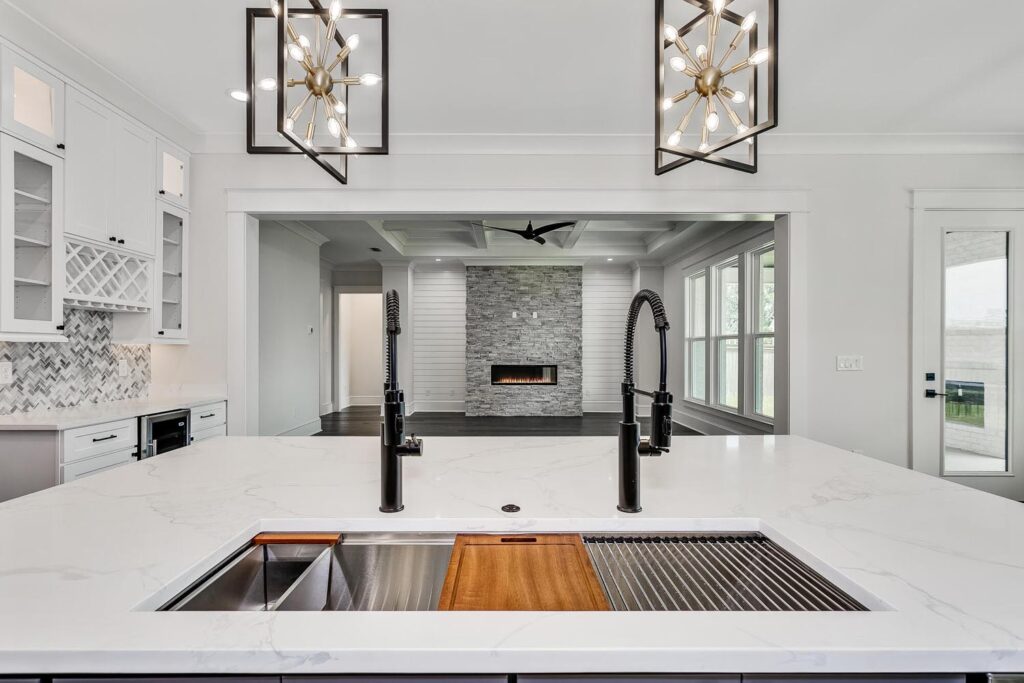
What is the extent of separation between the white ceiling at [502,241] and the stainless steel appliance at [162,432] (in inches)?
116

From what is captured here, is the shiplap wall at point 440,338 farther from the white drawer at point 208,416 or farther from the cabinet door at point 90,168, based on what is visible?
the cabinet door at point 90,168

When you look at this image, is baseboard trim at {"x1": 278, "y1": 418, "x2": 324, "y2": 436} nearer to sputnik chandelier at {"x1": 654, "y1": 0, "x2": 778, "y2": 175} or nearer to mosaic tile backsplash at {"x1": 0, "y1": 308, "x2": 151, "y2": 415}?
mosaic tile backsplash at {"x1": 0, "y1": 308, "x2": 151, "y2": 415}

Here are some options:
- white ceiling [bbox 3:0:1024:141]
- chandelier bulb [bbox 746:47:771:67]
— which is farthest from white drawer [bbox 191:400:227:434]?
chandelier bulb [bbox 746:47:771:67]

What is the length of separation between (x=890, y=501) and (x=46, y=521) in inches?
71.1

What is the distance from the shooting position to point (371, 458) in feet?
4.97

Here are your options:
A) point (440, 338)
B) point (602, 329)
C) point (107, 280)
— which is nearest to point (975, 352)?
point (602, 329)

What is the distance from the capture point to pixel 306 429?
5.56 meters

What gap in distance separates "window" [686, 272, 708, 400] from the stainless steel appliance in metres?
5.59

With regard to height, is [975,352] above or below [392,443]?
above

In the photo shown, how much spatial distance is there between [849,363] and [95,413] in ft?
15.8

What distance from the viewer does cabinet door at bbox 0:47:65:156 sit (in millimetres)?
2244

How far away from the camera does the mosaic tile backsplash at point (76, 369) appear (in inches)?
103

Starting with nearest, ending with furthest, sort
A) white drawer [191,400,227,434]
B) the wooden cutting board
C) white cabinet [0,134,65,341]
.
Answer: the wooden cutting board
white cabinet [0,134,65,341]
white drawer [191,400,227,434]

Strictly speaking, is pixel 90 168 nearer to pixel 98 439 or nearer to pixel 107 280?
pixel 107 280
